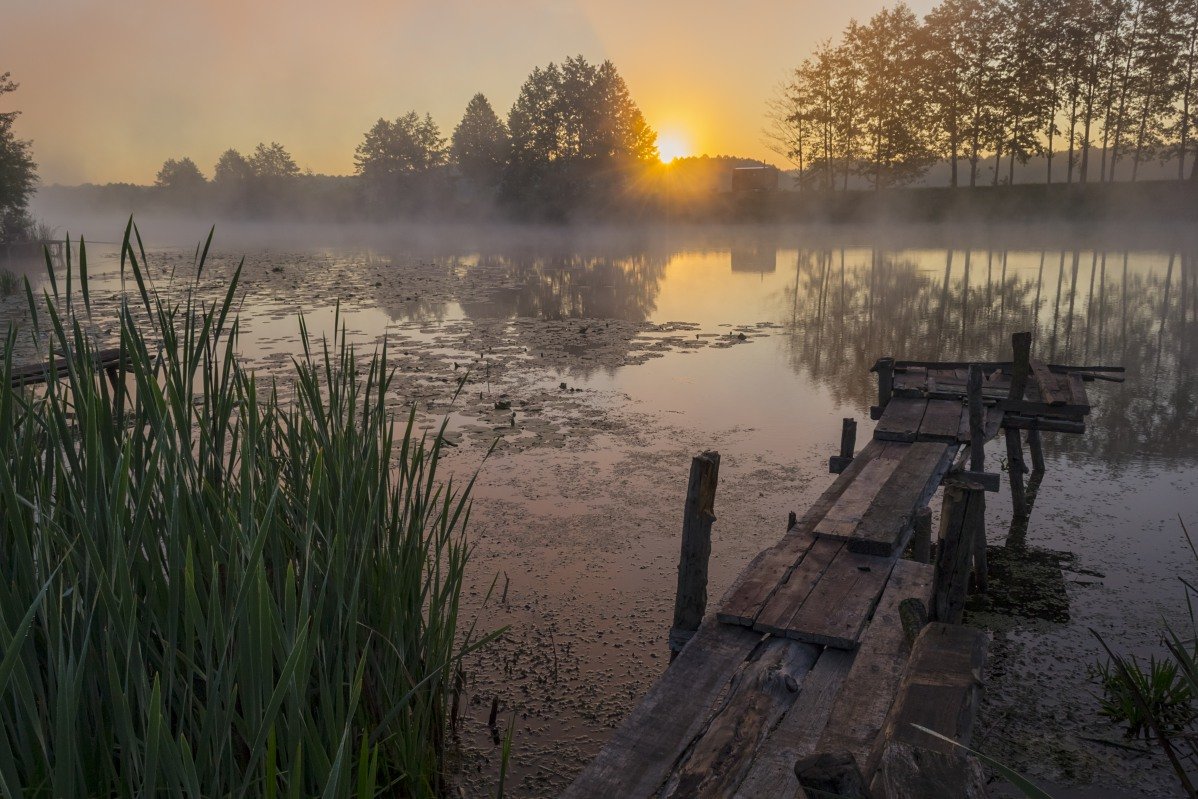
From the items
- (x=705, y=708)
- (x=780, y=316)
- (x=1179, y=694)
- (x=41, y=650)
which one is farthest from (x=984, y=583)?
(x=780, y=316)

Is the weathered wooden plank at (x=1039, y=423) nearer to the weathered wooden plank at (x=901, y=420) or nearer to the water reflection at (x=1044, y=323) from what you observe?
the weathered wooden plank at (x=901, y=420)

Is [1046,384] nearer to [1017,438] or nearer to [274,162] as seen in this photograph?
[1017,438]

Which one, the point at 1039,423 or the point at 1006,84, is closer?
the point at 1039,423

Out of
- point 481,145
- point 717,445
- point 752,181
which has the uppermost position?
point 481,145

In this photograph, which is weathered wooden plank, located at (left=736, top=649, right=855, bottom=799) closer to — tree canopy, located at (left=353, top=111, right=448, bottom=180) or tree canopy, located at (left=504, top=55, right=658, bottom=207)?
tree canopy, located at (left=504, top=55, right=658, bottom=207)

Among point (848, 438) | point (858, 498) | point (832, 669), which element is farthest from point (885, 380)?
point (832, 669)

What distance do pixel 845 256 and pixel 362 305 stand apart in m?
20.0

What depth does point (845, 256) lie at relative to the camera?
32719 millimetres

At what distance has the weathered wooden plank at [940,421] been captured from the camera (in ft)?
23.5

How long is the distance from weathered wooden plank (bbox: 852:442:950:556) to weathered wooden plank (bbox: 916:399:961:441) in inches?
11.0

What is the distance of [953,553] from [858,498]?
1.28 m

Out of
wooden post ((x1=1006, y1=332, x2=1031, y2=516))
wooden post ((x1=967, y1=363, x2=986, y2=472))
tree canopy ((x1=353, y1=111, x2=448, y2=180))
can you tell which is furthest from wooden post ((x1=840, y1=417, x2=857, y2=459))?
tree canopy ((x1=353, y1=111, x2=448, y2=180))

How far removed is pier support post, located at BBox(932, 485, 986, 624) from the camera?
4.23 meters

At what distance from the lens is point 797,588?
4242 mm
